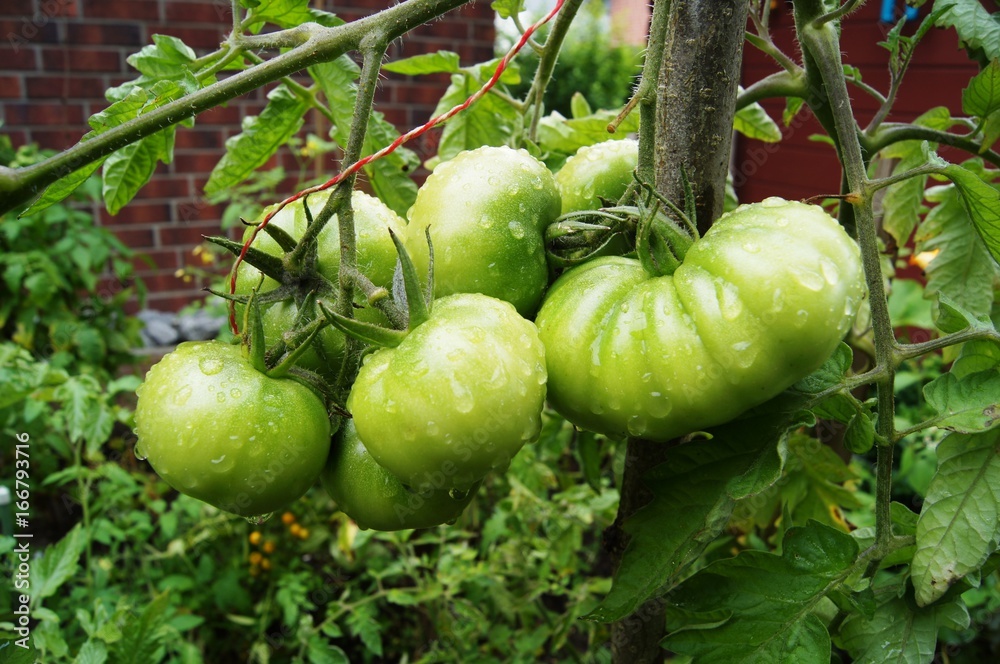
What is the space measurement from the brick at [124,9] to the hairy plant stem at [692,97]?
3.63 m

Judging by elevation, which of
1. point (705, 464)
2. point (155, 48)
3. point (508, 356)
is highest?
point (155, 48)

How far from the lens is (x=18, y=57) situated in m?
3.52

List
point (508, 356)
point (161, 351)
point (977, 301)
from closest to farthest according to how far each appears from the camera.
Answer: point (508, 356) → point (977, 301) → point (161, 351)

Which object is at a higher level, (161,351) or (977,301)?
(977,301)

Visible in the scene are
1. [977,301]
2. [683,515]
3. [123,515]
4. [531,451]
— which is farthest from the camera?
[123,515]

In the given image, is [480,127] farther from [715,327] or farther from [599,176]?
[715,327]

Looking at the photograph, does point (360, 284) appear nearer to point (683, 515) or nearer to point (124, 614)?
point (683, 515)

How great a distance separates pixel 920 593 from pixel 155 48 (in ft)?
3.17

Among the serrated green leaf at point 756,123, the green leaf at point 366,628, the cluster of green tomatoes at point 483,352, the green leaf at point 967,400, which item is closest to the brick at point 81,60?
the green leaf at point 366,628

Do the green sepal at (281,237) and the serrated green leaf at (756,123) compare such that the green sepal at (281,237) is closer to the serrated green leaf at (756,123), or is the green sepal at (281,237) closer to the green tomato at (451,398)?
the green tomato at (451,398)

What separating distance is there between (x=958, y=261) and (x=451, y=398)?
0.81 meters

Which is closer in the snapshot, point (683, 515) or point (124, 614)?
point (683, 515)

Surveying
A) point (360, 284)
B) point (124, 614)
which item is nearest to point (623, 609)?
point (360, 284)

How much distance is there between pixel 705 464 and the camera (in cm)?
72
